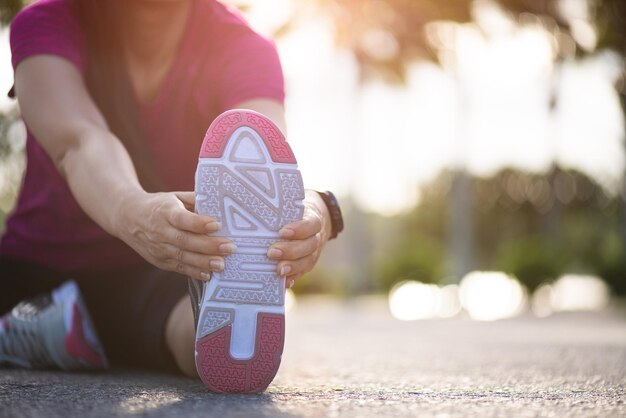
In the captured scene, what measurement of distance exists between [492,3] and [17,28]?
17115 mm

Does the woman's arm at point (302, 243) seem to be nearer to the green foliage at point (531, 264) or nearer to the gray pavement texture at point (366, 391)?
the gray pavement texture at point (366, 391)

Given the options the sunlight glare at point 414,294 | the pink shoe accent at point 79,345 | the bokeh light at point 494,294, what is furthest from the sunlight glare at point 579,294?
the pink shoe accent at point 79,345

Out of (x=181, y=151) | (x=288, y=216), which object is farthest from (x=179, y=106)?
(x=288, y=216)

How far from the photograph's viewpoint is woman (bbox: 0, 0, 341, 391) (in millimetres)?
2141

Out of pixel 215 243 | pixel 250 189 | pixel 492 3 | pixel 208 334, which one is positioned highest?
pixel 492 3

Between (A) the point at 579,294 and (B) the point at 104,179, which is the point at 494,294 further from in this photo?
(B) the point at 104,179

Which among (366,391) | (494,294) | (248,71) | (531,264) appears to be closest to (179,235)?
(366,391)

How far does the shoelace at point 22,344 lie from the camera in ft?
7.63

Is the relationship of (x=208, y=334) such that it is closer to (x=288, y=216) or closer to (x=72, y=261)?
(x=288, y=216)

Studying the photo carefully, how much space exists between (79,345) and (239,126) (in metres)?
0.91

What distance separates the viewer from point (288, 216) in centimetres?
176

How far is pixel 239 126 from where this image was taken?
1790 millimetres

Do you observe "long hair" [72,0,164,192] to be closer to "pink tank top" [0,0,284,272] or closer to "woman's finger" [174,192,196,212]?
"pink tank top" [0,0,284,272]

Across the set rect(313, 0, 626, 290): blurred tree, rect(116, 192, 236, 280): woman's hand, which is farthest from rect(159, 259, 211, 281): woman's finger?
rect(313, 0, 626, 290): blurred tree
